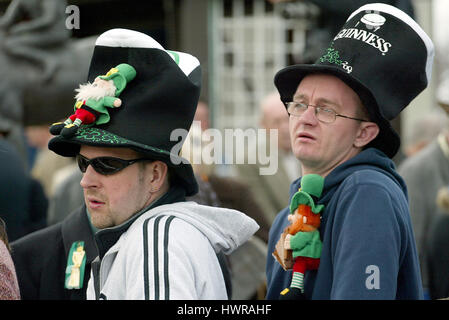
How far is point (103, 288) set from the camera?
10.3 ft

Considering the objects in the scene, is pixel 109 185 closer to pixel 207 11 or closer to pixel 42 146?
pixel 42 146

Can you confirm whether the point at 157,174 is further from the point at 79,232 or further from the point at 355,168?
the point at 355,168

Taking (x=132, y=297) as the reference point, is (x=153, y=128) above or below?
above

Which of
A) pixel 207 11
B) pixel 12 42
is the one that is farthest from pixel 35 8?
pixel 207 11

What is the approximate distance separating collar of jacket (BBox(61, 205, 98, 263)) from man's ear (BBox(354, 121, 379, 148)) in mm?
1125

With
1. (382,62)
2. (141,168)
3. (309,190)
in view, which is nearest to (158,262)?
(141,168)

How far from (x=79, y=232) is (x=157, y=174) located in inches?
22.7

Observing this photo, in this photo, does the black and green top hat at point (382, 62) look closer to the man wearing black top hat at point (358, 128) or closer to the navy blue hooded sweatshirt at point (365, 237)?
the man wearing black top hat at point (358, 128)

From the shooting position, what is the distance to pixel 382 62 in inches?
137

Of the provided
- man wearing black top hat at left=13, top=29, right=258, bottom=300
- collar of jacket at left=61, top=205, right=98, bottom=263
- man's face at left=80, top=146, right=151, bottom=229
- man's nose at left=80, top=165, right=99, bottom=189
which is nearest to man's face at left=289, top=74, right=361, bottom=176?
man wearing black top hat at left=13, top=29, right=258, bottom=300

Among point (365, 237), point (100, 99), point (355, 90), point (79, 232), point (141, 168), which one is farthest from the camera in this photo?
point (79, 232)

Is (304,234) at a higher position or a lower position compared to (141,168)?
lower

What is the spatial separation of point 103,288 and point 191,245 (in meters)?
0.35

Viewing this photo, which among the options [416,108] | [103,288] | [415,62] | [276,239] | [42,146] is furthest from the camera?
[416,108]
